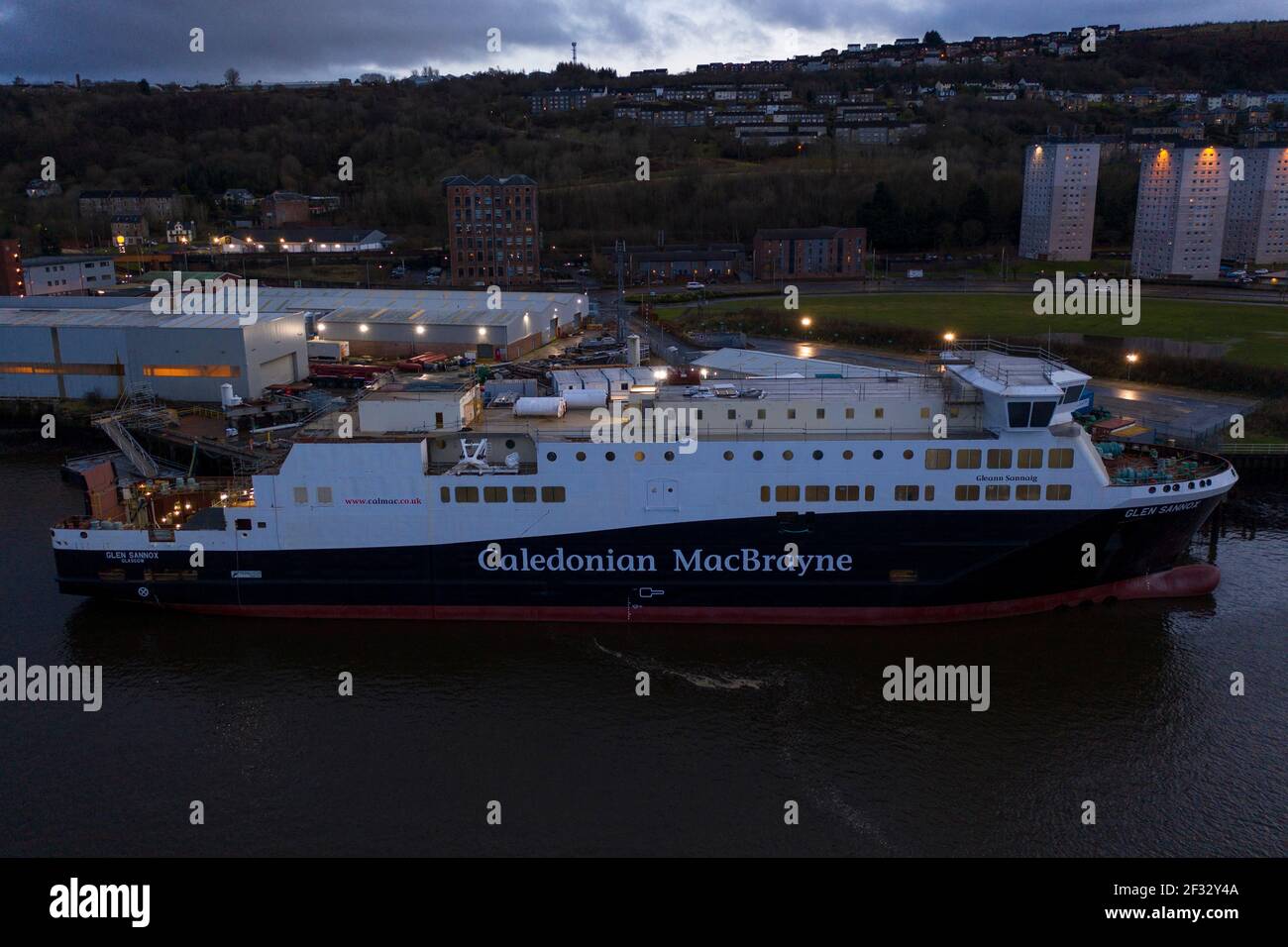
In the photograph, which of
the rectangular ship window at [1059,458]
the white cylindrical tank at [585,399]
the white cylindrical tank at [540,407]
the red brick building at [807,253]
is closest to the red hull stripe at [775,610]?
the rectangular ship window at [1059,458]

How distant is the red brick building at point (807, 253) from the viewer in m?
80.0

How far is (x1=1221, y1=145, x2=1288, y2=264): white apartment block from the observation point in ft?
262

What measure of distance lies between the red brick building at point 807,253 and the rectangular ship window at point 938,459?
2424 inches

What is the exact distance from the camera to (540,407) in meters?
23.0

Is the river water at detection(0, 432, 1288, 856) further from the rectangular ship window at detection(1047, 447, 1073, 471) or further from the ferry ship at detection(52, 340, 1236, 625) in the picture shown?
the rectangular ship window at detection(1047, 447, 1073, 471)

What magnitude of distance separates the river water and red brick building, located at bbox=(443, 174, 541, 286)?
61.8 metres

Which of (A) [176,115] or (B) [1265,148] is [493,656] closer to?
(B) [1265,148]

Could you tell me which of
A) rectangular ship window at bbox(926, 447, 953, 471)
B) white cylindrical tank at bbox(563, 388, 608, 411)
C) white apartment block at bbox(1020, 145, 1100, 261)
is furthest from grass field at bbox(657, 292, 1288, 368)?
white cylindrical tank at bbox(563, 388, 608, 411)

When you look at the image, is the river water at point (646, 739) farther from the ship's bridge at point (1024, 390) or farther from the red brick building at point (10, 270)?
the red brick building at point (10, 270)

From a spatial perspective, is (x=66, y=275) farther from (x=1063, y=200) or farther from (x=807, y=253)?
(x=1063, y=200)

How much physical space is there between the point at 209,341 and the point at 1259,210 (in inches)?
3346

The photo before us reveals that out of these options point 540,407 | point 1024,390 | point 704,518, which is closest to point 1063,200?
point 1024,390

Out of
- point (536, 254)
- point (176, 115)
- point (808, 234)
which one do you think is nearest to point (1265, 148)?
point (808, 234)

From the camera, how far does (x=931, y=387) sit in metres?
22.8
